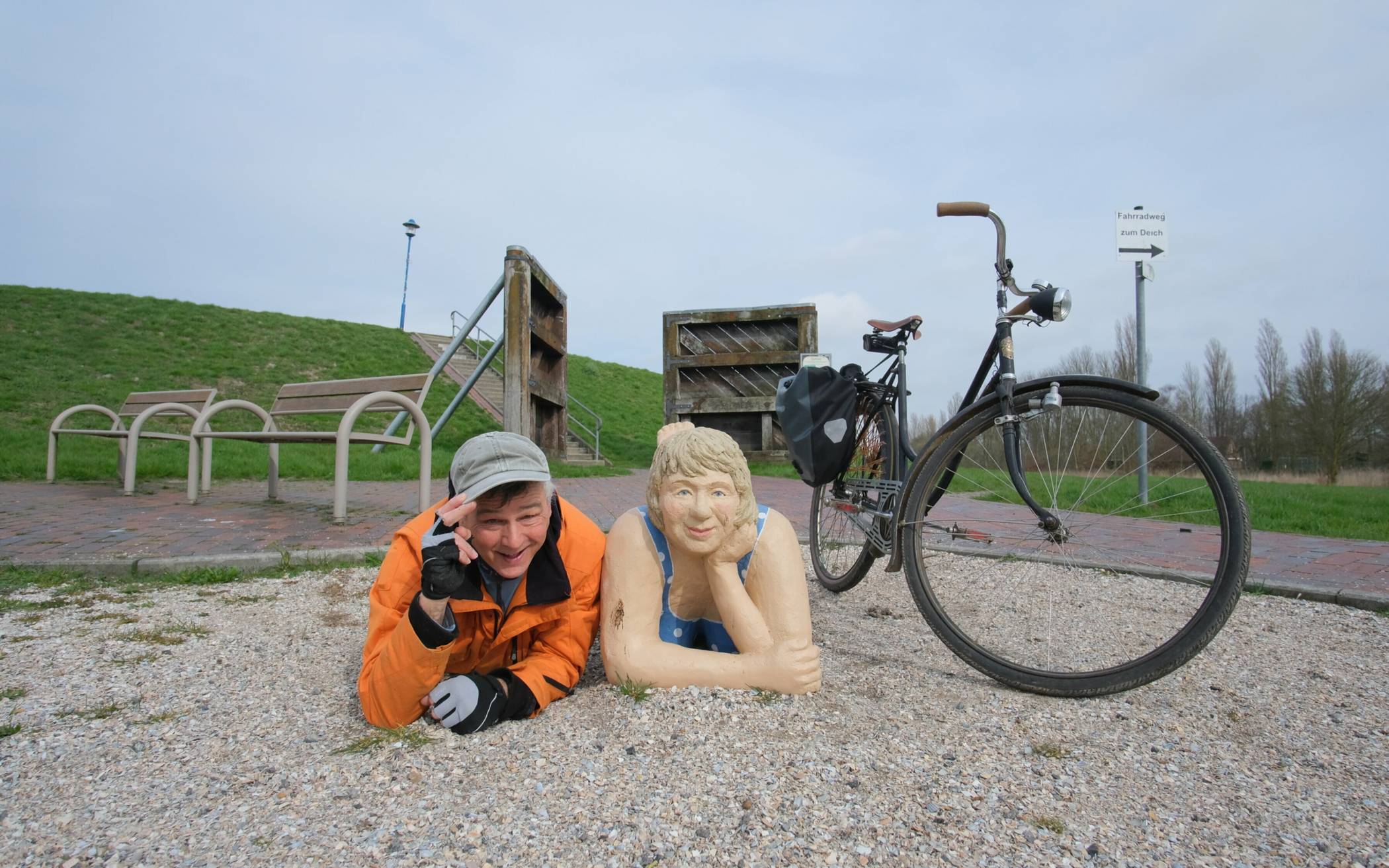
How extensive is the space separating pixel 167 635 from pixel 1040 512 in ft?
10.6

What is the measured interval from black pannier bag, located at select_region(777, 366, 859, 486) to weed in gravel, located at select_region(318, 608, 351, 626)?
80.6 inches

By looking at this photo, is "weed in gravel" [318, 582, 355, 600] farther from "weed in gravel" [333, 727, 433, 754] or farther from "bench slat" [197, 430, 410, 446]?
"weed in gravel" [333, 727, 433, 754]

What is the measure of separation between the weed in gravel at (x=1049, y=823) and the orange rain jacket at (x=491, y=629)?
1.27 metres

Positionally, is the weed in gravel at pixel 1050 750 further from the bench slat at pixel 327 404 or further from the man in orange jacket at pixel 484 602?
the bench slat at pixel 327 404

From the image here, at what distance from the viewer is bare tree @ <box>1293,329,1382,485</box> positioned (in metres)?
17.7

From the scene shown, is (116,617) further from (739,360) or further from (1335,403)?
(1335,403)

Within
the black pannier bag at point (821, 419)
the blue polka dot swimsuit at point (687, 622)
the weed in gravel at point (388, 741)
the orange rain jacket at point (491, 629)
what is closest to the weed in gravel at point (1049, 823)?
the blue polka dot swimsuit at point (687, 622)

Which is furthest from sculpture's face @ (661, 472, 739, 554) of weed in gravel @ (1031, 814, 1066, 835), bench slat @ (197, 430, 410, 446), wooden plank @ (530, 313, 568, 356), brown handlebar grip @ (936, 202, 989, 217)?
wooden plank @ (530, 313, 568, 356)

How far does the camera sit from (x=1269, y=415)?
63.9 ft

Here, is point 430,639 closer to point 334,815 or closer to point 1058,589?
point 334,815

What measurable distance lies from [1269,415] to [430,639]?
24275 mm

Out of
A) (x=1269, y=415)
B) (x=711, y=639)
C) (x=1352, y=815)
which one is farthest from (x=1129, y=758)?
(x=1269, y=415)

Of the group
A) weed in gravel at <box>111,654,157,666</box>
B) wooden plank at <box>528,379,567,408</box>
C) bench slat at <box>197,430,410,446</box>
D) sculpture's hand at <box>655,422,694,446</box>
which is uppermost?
wooden plank at <box>528,379,567,408</box>

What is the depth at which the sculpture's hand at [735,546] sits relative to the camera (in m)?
2.07
